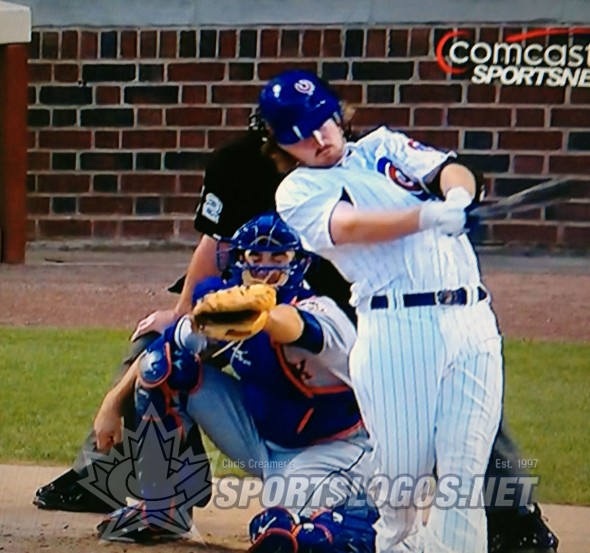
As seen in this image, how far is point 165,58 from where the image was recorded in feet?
40.4

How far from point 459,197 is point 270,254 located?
0.87 meters

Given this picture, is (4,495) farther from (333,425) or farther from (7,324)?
(7,324)

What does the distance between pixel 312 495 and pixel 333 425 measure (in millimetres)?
222

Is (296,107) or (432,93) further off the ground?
(432,93)

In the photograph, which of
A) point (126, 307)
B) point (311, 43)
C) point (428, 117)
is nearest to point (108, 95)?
point (311, 43)

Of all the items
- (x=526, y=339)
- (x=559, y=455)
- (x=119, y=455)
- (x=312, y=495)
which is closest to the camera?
(x=312, y=495)

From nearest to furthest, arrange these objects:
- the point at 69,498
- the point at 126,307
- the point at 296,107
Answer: the point at 296,107 < the point at 69,498 < the point at 126,307

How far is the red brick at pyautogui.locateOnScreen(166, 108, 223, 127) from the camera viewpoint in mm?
12312

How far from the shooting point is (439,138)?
12.0 m

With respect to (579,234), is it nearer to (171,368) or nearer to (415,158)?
(171,368)

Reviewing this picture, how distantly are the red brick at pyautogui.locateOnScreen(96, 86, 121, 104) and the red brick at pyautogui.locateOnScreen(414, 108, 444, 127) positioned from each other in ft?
7.96

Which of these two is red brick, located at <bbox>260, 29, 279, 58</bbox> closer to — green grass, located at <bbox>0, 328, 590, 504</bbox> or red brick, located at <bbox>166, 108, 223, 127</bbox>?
red brick, located at <bbox>166, 108, 223, 127</bbox>

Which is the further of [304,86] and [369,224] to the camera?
[304,86]

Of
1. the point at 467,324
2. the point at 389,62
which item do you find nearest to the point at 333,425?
the point at 467,324
